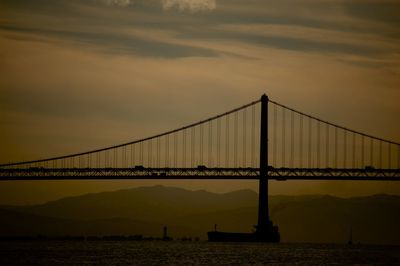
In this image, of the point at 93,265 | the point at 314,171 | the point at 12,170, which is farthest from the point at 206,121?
the point at 93,265

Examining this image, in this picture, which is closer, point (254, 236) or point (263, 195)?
point (263, 195)

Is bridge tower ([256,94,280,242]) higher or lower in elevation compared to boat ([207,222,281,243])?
higher

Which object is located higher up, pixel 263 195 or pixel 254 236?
pixel 263 195

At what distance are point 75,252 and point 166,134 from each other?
35368 millimetres

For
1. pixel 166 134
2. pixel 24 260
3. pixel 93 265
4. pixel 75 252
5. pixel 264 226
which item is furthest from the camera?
pixel 166 134

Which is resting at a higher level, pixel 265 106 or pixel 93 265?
pixel 265 106

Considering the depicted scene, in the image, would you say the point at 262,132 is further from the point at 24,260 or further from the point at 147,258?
the point at 24,260

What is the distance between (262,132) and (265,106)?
6726 mm

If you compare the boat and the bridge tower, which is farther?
the boat

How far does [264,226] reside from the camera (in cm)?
13450

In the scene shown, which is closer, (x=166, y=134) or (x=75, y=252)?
(x=75, y=252)

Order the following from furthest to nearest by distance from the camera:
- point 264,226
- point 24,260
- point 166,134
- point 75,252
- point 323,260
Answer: point 166,134, point 264,226, point 75,252, point 323,260, point 24,260

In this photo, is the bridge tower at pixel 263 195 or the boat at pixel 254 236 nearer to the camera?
the bridge tower at pixel 263 195

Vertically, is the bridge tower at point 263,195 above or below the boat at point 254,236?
above
